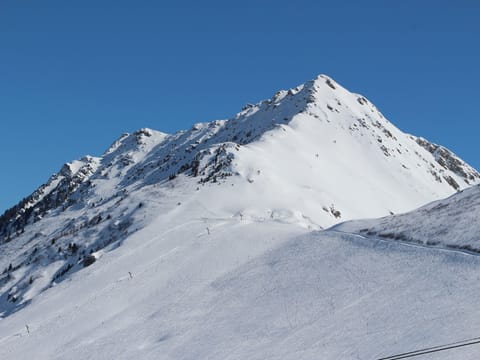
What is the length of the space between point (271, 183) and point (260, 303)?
50438mm

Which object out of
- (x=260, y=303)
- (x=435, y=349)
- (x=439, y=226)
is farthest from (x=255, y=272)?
(x=435, y=349)

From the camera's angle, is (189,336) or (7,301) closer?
(189,336)

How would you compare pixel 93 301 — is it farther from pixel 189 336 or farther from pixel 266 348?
pixel 266 348

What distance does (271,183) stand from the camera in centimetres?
8088

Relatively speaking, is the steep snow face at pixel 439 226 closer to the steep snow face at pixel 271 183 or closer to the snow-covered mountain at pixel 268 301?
the snow-covered mountain at pixel 268 301

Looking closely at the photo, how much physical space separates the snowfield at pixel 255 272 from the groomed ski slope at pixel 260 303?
0.41 feet

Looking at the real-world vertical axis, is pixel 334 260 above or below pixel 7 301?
below

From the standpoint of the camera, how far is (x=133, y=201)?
8506 centimetres

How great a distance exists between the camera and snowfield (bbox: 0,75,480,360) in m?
23.2

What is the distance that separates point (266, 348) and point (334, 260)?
12.9m

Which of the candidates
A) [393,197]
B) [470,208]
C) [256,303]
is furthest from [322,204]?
[256,303]

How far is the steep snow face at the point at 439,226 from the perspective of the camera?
30.1 meters

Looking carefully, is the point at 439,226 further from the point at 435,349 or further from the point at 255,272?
the point at 435,349

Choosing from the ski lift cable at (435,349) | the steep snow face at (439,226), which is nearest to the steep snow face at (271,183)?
the steep snow face at (439,226)
